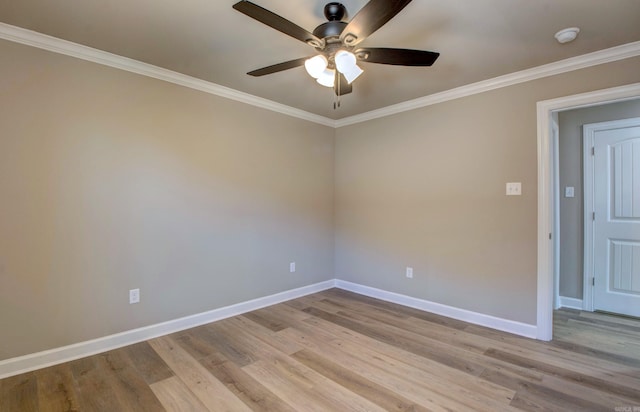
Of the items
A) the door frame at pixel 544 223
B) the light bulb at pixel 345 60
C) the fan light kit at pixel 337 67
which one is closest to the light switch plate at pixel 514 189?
the door frame at pixel 544 223

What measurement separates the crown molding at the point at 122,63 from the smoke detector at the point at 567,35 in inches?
104

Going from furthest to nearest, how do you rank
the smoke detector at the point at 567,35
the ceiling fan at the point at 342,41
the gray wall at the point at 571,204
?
the gray wall at the point at 571,204
the smoke detector at the point at 567,35
the ceiling fan at the point at 342,41

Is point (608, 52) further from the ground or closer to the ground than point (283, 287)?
further from the ground

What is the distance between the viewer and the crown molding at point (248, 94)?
2.22m

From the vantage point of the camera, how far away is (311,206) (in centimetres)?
412

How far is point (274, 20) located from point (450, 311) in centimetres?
315

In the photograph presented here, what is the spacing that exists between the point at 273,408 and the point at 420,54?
7.33 feet

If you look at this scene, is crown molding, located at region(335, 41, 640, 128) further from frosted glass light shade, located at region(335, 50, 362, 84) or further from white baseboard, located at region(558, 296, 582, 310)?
white baseboard, located at region(558, 296, 582, 310)

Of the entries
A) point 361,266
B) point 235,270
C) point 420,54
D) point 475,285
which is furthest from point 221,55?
point 475,285

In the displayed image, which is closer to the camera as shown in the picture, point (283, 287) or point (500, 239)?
point (500, 239)

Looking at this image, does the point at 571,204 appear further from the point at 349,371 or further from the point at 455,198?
the point at 349,371

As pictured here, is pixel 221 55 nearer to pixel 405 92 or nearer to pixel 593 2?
pixel 405 92

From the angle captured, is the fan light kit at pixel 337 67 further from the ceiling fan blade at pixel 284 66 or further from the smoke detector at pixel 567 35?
the smoke detector at pixel 567 35

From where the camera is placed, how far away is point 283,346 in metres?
2.60
